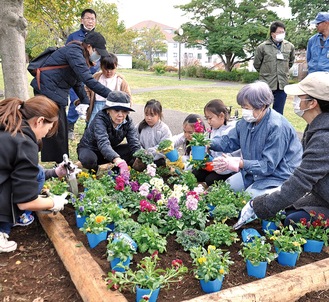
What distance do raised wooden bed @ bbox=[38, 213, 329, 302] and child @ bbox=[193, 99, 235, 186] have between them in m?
1.63

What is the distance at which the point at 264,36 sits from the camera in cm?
2914

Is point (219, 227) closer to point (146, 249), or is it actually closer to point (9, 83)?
point (146, 249)

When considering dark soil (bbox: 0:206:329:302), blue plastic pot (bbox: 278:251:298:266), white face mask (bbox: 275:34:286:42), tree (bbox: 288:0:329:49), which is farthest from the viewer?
tree (bbox: 288:0:329:49)

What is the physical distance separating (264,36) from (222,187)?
28769 millimetres

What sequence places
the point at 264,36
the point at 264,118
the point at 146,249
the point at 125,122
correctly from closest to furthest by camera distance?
the point at 146,249, the point at 264,118, the point at 125,122, the point at 264,36

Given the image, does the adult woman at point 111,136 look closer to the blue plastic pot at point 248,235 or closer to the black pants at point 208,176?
the black pants at point 208,176

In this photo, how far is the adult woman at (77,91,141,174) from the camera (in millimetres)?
3584

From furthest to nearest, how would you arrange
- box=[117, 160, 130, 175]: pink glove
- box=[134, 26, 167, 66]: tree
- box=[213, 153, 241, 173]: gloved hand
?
1. box=[134, 26, 167, 66]: tree
2. box=[117, 160, 130, 175]: pink glove
3. box=[213, 153, 241, 173]: gloved hand

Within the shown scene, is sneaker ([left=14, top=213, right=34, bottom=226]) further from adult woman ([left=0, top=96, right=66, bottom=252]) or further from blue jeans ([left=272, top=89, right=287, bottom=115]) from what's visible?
blue jeans ([left=272, top=89, right=287, bottom=115])

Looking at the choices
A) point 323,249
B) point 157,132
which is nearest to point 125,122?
point 157,132

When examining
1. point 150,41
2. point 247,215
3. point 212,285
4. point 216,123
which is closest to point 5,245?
point 212,285

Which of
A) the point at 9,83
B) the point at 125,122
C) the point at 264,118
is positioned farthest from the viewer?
the point at 9,83

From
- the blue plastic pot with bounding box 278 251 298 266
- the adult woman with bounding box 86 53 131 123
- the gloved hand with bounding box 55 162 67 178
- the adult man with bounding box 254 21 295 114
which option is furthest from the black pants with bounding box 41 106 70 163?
the adult man with bounding box 254 21 295 114

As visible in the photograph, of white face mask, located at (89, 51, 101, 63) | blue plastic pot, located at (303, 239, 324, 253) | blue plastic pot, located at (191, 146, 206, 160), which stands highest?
white face mask, located at (89, 51, 101, 63)
